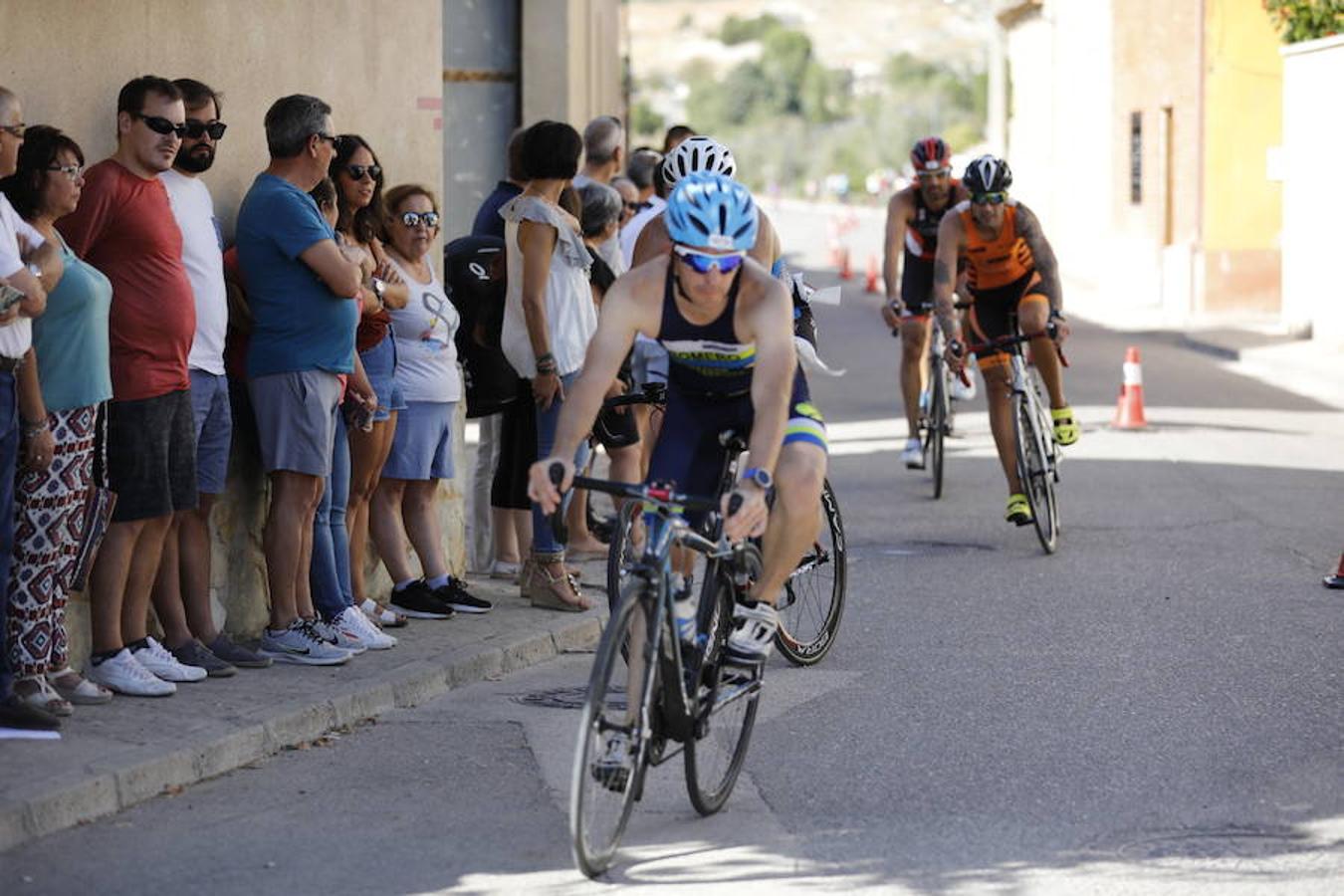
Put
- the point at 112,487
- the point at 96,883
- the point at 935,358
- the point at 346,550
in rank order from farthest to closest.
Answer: the point at 935,358, the point at 346,550, the point at 112,487, the point at 96,883

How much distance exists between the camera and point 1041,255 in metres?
12.1

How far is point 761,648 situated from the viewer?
22.6ft

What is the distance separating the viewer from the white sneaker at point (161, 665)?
8.03 metres

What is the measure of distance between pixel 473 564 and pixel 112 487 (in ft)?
12.3

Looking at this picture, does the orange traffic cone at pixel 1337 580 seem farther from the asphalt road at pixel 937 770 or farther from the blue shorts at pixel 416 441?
the blue shorts at pixel 416 441

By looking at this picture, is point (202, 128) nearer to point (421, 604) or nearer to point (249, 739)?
point (249, 739)

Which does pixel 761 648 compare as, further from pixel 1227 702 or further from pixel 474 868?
pixel 1227 702

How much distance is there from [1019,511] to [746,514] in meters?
5.79

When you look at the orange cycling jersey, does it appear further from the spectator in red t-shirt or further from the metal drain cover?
the spectator in red t-shirt

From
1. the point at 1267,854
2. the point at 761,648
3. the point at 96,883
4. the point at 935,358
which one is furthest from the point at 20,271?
the point at 935,358

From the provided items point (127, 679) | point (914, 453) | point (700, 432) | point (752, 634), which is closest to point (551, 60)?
point (914, 453)

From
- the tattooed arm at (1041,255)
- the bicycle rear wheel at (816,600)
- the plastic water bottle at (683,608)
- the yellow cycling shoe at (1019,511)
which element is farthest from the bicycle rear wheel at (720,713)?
the tattooed arm at (1041,255)

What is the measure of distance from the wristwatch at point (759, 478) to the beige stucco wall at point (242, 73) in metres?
2.95

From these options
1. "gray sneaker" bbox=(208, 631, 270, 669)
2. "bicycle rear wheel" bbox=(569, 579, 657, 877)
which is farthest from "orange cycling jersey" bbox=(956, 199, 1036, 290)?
"bicycle rear wheel" bbox=(569, 579, 657, 877)
